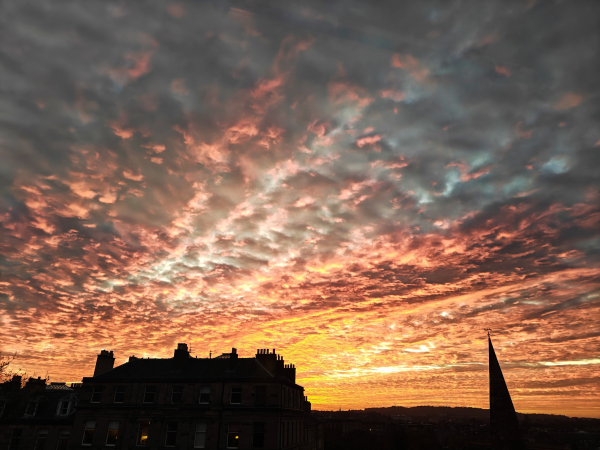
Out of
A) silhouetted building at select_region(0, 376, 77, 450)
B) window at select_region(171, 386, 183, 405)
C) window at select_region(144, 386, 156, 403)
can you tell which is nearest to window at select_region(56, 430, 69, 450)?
silhouetted building at select_region(0, 376, 77, 450)

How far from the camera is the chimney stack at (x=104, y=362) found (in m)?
43.0

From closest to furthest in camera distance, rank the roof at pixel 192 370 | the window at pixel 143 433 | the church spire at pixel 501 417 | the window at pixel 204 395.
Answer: the window at pixel 143 433 < the window at pixel 204 395 < the roof at pixel 192 370 < the church spire at pixel 501 417

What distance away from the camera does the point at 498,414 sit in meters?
43.0

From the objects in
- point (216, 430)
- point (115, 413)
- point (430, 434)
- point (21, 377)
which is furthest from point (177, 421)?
point (430, 434)

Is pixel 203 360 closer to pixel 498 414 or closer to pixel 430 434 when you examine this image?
pixel 498 414

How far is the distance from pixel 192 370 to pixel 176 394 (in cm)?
301

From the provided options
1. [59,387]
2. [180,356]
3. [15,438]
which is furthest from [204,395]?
[59,387]

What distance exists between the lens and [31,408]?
137ft

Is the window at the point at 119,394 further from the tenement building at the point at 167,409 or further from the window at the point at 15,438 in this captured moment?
the window at the point at 15,438

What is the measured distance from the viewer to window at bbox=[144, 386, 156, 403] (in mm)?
40009

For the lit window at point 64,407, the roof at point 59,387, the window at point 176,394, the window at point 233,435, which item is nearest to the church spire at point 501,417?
the window at point 233,435

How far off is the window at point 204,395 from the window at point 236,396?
278 centimetres

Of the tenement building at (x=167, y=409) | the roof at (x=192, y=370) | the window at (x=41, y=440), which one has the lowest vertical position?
the window at (x=41, y=440)

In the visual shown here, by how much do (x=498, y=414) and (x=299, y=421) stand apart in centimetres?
2438
